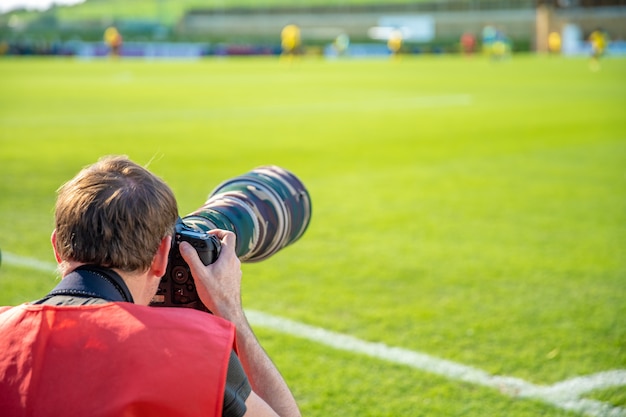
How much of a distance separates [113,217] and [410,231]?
4.57 m

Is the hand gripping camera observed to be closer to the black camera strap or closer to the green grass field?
the black camera strap

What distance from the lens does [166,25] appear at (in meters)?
81.6

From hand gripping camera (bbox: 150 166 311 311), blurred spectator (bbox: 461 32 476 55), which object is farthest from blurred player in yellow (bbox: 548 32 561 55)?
hand gripping camera (bbox: 150 166 311 311)

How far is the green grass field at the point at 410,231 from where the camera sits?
3.38 metres

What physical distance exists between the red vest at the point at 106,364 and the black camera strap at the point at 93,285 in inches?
3.1

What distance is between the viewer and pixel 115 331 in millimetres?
1392

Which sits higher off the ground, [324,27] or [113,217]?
[113,217]

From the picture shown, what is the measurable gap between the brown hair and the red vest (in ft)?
0.45

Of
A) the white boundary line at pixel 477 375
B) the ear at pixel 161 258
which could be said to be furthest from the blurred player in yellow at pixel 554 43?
the ear at pixel 161 258

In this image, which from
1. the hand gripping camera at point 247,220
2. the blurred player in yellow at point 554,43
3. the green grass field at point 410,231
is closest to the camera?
the hand gripping camera at point 247,220

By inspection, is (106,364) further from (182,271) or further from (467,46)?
(467,46)

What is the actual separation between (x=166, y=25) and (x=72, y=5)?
23.9 metres

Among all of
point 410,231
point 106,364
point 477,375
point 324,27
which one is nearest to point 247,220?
point 106,364

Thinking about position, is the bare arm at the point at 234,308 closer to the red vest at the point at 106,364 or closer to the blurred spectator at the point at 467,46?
the red vest at the point at 106,364
